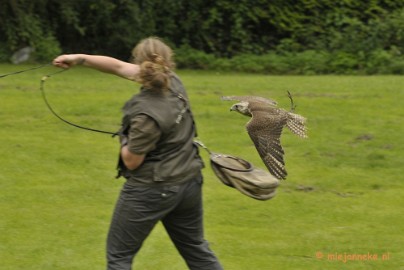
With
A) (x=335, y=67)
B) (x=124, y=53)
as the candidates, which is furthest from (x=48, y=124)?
(x=124, y=53)

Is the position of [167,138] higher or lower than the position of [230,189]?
higher

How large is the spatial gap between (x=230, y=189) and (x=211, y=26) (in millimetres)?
13385

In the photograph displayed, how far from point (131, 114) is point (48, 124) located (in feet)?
22.5

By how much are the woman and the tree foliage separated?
13.9 m

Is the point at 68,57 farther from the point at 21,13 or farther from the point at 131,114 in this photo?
the point at 21,13

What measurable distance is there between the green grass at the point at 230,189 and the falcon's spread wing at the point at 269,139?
1.83 ft

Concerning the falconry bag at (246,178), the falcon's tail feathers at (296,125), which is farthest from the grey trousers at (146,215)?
the falcon's tail feathers at (296,125)

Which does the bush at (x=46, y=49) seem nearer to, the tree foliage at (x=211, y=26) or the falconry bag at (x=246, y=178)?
the tree foliage at (x=211, y=26)

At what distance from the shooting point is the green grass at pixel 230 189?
650 cm

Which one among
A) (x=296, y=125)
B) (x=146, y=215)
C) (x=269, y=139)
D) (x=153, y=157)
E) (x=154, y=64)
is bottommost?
(x=296, y=125)

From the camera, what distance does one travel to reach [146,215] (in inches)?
177

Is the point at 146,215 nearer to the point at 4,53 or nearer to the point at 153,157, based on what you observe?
the point at 153,157

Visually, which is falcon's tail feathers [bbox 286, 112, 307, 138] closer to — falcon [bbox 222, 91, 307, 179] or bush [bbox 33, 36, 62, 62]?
falcon [bbox 222, 91, 307, 179]

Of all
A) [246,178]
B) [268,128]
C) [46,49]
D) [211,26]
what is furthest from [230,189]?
[211,26]
